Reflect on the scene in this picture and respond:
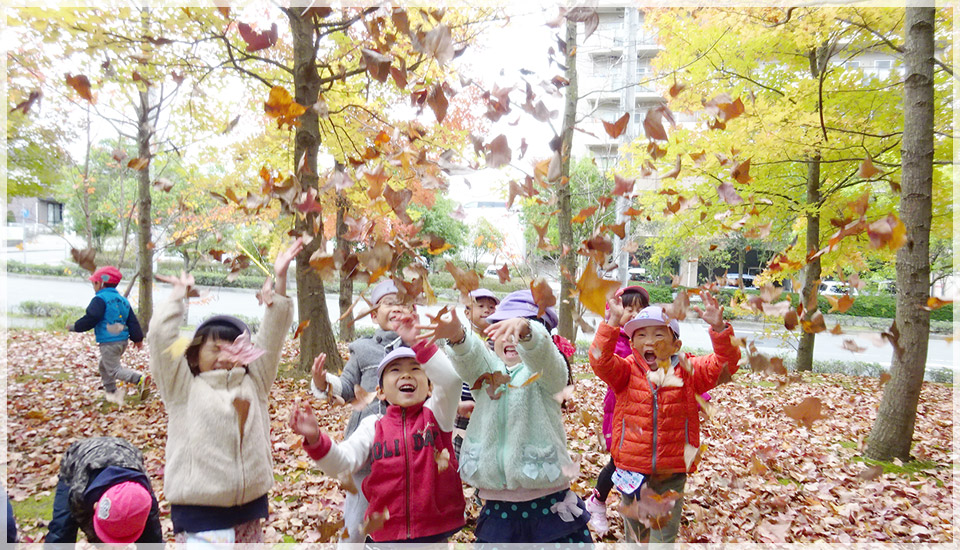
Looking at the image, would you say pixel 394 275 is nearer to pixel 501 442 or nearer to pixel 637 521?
pixel 501 442

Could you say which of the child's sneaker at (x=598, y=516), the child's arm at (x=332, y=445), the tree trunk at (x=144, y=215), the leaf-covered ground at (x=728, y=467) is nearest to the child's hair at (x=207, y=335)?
the child's arm at (x=332, y=445)

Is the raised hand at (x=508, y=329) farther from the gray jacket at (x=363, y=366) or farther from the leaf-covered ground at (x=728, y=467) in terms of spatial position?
the leaf-covered ground at (x=728, y=467)

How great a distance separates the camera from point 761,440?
5.26m

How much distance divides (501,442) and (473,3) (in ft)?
20.1

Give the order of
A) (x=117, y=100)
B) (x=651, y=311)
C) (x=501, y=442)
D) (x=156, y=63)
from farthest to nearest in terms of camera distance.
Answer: (x=117, y=100) → (x=156, y=63) → (x=651, y=311) → (x=501, y=442)

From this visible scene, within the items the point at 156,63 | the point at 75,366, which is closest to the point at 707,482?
the point at 156,63

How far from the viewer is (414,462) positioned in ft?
7.32

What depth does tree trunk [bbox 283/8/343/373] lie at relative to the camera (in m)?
5.68

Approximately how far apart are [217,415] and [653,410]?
6.60ft

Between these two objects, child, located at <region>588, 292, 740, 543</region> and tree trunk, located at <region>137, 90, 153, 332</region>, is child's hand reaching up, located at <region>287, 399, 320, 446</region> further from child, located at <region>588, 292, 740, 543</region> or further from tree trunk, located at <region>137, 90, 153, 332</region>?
tree trunk, located at <region>137, 90, 153, 332</region>

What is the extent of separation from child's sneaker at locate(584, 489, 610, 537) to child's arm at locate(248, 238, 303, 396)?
2136 mm

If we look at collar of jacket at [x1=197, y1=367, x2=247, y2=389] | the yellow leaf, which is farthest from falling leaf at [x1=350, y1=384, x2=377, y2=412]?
the yellow leaf

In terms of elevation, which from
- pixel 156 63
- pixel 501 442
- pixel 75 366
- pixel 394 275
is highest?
pixel 156 63

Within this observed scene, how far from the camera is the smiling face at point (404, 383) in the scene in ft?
7.61
